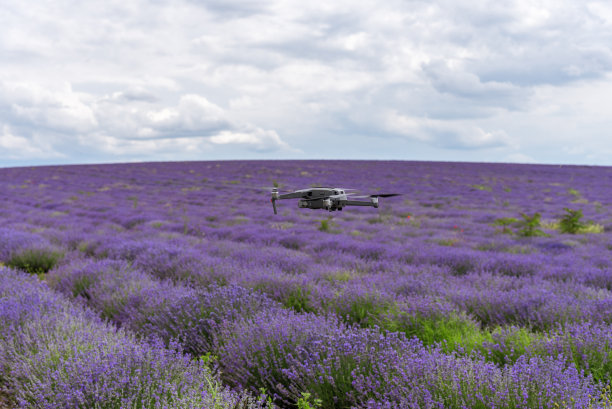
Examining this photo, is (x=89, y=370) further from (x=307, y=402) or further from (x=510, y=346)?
(x=510, y=346)

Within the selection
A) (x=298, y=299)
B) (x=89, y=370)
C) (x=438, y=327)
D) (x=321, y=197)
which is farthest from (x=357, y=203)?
(x=298, y=299)

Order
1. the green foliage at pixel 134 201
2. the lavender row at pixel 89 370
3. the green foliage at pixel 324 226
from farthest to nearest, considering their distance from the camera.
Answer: the green foliage at pixel 134 201 < the green foliage at pixel 324 226 < the lavender row at pixel 89 370

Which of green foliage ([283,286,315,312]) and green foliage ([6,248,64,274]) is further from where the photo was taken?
green foliage ([6,248,64,274])

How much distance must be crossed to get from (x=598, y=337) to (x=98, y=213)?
12.1 m

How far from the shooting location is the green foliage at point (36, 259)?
20.9 feet

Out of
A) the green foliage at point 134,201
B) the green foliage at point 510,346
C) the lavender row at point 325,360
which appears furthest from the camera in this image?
the green foliage at point 134,201

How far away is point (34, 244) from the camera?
662 centimetres

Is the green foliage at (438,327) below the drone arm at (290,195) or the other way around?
below

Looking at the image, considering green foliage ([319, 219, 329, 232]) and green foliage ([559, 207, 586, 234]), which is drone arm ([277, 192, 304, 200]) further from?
green foliage ([559, 207, 586, 234])

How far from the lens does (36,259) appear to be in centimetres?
645

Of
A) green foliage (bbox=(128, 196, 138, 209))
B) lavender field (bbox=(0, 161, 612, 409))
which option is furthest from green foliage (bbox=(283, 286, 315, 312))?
green foliage (bbox=(128, 196, 138, 209))

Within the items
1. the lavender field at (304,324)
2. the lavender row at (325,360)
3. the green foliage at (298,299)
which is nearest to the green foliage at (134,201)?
the lavender field at (304,324)

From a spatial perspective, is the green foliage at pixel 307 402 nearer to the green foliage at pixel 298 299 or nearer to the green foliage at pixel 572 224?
the green foliage at pixel 298 299

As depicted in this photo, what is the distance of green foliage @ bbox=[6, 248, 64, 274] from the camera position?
20.9ft
